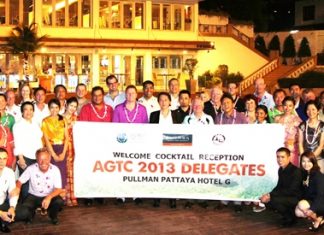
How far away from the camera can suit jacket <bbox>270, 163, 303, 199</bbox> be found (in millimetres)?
7805

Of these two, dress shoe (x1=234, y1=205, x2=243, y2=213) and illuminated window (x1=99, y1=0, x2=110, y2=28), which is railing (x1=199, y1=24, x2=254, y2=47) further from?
dress shoe (x1=234, y1=205, x2=243, y2=213)

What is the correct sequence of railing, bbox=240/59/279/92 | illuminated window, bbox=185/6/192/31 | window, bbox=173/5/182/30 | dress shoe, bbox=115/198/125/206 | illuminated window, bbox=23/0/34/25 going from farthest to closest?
1. illuminated window, bbox=185/6/192/31
2. window, bbox=173/5/182/30
3. railing, bbox=240/59/279/92
4. illuminated window, bbox=23/0/34/25
5. dress shoe, bbox=115/198/125/206

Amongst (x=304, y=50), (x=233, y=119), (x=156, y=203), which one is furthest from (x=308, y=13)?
(x=156, y=203)

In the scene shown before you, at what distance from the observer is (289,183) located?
25.8 feet

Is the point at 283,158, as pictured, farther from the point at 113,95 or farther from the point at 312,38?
the point at 312,38

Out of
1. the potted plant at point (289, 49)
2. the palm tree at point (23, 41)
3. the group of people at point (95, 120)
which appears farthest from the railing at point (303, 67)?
the group of people at point (95, 120)

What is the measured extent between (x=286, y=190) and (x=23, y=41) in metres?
22.6

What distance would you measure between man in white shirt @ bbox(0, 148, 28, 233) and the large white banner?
4.47 feet

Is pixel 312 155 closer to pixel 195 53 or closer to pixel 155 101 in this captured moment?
pixel 155 101

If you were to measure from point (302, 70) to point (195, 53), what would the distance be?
6.92m

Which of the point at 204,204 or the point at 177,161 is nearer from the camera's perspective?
the point at 177,161

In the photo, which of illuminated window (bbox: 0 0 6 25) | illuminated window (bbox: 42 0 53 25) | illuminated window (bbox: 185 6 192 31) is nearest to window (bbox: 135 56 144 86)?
illuminated window (bbox: 185 6 192 31)

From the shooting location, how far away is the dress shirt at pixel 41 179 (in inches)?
306

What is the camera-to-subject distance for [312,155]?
7.77 m
